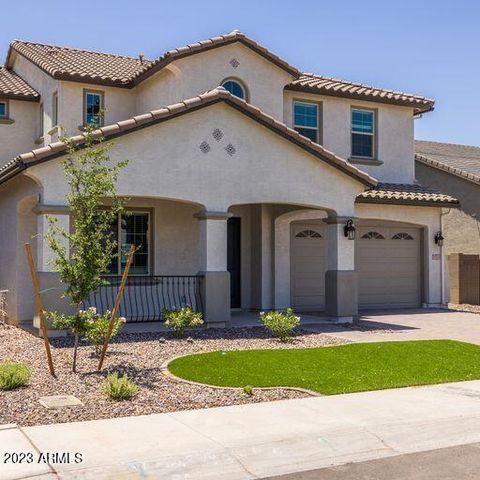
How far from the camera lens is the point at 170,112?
14711mm

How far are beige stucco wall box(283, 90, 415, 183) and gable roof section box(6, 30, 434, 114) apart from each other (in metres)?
0.26

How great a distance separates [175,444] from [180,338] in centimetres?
718

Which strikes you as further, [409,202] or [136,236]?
[409,202]

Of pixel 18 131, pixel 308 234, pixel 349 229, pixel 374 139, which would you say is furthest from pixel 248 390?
pixel 374 139

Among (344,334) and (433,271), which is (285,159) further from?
(433,271)

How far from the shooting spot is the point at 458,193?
2653cm

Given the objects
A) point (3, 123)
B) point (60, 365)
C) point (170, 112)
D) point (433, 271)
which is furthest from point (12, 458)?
→ point (433, 271)

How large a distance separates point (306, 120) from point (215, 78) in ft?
11.0

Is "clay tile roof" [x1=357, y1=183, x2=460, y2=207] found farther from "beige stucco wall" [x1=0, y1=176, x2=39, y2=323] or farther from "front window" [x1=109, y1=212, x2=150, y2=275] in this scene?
"beige stucco wall" [x1=0, y1=176, x2=39, y2=323]

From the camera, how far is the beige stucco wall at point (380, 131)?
20641 mm

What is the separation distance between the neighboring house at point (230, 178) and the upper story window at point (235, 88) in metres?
0.03

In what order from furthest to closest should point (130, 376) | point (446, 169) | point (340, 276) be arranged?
point (446, 169) → point (340, 276) → point (130, 376)

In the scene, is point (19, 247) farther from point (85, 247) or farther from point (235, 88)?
point (235, 88)

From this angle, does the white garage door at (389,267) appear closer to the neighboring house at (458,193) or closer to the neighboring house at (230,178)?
the neighboring house at (230,178)
